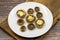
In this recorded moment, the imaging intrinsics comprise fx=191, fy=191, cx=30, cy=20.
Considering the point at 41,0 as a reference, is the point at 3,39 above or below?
below

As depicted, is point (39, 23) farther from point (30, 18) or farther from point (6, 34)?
point (6, 34)

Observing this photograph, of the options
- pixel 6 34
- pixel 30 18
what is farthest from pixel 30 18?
pixel 6 34

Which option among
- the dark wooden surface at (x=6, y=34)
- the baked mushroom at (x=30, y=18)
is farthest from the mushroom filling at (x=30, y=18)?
the dark wooden surface at (x=6, y=34)

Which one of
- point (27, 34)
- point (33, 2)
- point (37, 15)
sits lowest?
point (27, 34)

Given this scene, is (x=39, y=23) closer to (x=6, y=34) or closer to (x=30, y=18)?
(x=30, y=18)

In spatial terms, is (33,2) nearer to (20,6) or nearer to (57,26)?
(20,6)

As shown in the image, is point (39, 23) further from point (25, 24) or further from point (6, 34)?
point (6, 34)

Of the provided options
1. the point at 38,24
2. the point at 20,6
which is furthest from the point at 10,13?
the point at 38,24

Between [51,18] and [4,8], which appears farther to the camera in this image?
[4,8]

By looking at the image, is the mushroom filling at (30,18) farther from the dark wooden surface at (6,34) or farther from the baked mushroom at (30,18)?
the dark wooden surface at (6,34)
